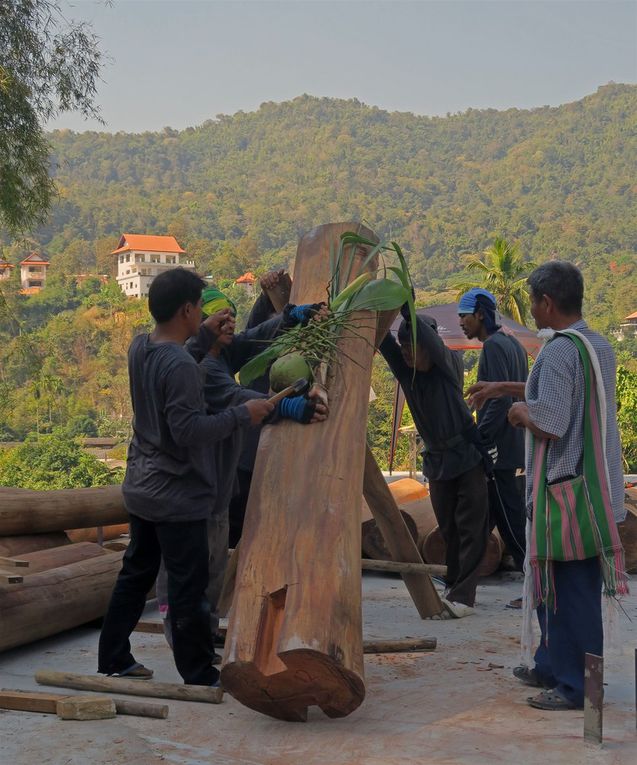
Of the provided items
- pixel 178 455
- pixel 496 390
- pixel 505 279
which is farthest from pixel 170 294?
pixel 505 279

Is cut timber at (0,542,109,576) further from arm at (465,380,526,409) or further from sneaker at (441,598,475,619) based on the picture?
arm at (465,380,526,409)

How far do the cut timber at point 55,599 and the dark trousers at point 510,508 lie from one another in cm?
266

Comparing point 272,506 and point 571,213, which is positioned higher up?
point 571,213

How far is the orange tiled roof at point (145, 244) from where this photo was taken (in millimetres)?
150125

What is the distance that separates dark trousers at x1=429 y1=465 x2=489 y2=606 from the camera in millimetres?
6641

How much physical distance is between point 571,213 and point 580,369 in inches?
7357

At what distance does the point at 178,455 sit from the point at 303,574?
839mm

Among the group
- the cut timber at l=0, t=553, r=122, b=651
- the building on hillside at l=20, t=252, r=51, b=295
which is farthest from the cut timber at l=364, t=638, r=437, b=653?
the building on hillside at l=20, t=252, r=51, b=295

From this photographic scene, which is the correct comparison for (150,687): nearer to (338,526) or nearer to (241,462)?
(338,526)

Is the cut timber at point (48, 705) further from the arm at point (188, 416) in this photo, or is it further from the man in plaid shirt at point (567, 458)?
the man in plaid shirt at point (567, 458)

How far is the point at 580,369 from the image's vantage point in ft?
14.4

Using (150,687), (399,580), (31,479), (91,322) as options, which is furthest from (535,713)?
(91,322)

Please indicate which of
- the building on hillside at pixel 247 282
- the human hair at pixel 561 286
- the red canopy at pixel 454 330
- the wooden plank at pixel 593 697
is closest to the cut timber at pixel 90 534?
the human hair at pixel 561 286

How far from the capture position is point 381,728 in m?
4.09
